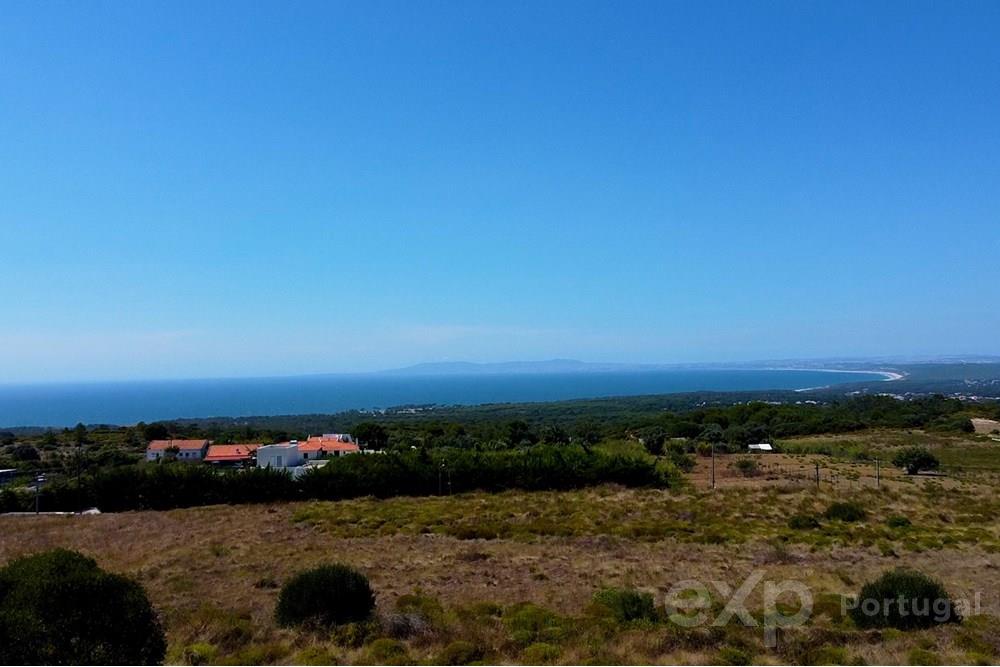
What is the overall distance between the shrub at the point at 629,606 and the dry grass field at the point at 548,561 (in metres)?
0.30

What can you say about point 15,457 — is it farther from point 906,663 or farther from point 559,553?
point 906,663

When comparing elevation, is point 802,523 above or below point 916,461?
above

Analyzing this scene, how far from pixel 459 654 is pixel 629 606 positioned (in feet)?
10.5

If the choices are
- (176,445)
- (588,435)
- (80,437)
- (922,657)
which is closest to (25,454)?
(80,437)

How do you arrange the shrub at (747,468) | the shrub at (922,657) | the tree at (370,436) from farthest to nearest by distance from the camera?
the tree at (370,436) → the shrub at (747,468) → the shrub at (922,657)

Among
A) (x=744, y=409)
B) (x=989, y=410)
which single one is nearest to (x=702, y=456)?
(x=744, y=409)

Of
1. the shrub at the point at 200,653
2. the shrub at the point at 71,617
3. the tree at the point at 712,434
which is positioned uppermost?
the shrub at the point at 71,617

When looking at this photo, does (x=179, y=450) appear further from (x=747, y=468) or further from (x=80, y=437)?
(x=747, y=468)

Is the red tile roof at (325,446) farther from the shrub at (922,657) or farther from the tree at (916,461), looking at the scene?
the shrub at (922,657)

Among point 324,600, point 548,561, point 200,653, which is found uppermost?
point 324,600

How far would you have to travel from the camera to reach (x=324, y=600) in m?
10.0

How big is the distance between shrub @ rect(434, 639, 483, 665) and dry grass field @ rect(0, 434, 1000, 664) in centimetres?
3

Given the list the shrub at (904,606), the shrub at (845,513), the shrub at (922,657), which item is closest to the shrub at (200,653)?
the shrub at (922,657)

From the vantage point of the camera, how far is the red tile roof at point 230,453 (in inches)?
1992
